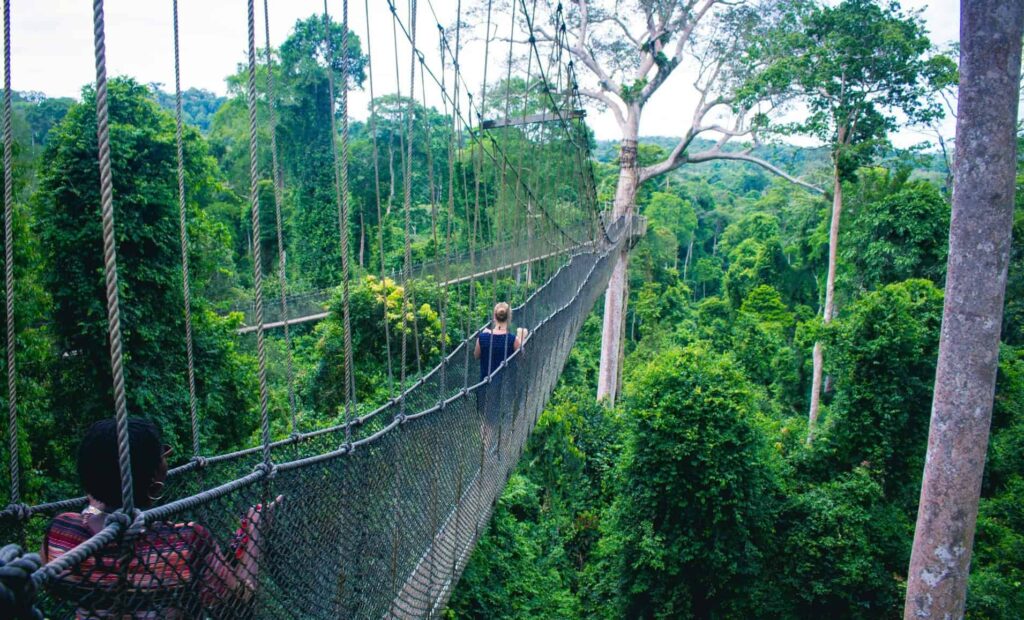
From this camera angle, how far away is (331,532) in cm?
127

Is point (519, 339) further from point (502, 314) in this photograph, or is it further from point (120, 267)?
point (120, 267)

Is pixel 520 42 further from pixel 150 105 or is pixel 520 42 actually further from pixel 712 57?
pixel 150 105

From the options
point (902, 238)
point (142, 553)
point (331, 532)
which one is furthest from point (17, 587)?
point (902, 238)

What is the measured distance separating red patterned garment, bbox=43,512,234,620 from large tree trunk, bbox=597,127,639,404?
9103 millimetres

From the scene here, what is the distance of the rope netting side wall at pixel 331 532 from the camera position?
2.49ft

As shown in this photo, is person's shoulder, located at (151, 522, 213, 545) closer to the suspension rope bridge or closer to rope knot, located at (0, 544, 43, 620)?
the suspension rope bridge

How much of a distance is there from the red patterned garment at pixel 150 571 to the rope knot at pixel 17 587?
0.11 meters

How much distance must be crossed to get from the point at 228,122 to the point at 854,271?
15.0m

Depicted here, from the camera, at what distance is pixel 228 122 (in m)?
17.5

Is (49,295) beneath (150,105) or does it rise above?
beneath

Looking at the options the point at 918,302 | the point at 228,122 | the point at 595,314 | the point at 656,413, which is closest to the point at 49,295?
the point at 656,413

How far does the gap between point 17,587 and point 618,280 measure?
985 cm

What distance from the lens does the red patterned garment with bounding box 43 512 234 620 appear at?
2.40 ft

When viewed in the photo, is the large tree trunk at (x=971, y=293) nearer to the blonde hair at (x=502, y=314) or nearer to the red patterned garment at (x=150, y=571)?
the blonde hair at (x=502, y=314)
